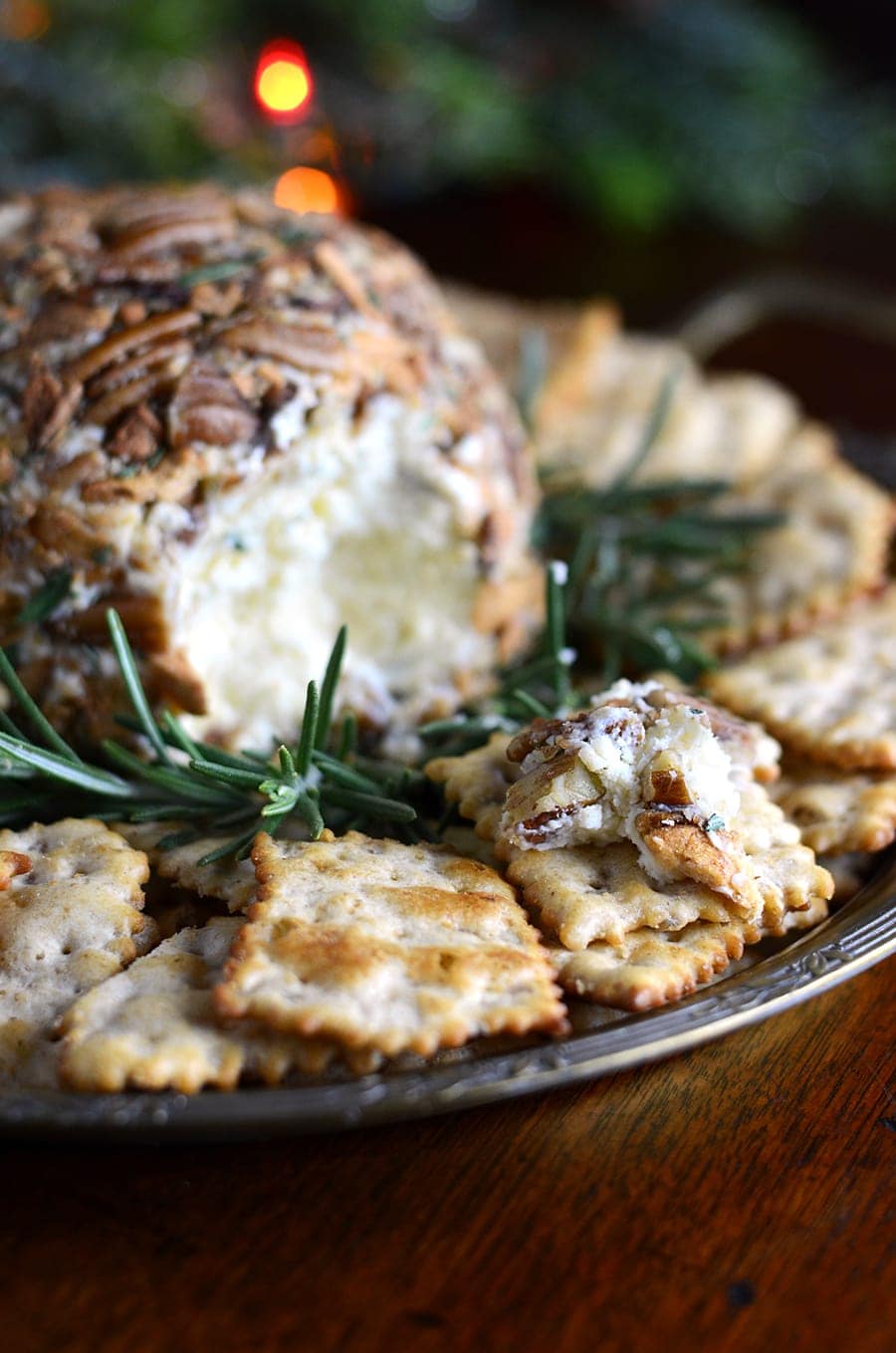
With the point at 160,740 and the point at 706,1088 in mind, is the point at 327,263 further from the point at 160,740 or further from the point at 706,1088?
the point at 706,1088

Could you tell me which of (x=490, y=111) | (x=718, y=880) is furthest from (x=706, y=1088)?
(x=490, y=111)

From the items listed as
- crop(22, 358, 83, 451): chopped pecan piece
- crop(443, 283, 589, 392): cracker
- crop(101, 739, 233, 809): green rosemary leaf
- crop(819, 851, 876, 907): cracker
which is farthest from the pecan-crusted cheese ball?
crop(443, 283, 589, 392): cracker

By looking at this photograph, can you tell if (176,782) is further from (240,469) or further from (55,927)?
(240,469)

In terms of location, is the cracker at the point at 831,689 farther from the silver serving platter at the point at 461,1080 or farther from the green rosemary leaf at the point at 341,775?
the green rosemary leaf at the point at 341,775

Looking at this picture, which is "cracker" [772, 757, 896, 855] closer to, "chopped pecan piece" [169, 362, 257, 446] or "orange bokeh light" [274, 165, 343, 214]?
"chopped pecan piece" [169, 362, 257, 446]

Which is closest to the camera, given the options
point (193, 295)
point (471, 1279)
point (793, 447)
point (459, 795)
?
point (471, 1279)

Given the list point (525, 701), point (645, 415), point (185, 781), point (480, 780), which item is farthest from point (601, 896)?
point (645, 415)
